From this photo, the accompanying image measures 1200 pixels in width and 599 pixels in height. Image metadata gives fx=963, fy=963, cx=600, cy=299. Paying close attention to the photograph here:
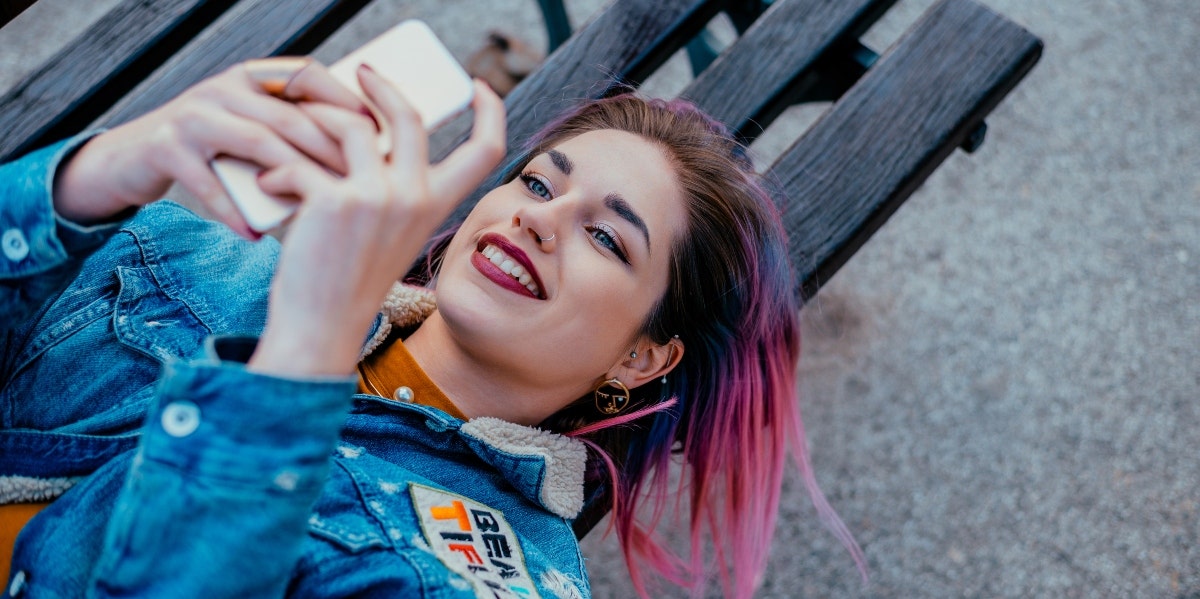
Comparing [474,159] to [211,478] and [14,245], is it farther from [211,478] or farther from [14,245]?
[14,245]

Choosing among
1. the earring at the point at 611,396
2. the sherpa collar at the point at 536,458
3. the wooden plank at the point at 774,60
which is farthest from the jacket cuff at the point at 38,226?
the wooden plank at the point at 774,60

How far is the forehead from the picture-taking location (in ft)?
5.04

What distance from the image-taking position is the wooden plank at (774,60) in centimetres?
190

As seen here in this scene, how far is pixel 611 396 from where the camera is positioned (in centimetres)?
171

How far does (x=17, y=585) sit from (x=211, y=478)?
1.55 ft

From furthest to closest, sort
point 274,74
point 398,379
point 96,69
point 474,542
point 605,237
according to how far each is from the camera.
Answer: point 96,69, point 398,379, point 605,237, point 474,542, point 274,74

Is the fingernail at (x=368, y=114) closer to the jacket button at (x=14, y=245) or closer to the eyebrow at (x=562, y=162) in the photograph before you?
the jacket button at (x=14, y=245)

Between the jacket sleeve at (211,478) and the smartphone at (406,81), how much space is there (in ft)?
0.56

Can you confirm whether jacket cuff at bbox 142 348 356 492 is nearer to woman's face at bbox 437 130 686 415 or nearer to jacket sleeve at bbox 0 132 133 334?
jacket sleeve at bbox 0 132 133 334

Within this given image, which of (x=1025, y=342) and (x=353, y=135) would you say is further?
(x=1025, y=342)

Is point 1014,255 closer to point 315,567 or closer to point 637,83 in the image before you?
point 637,83

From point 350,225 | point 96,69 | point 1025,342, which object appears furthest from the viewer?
point 1025,342

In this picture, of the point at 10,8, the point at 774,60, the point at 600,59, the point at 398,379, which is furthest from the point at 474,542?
the point at 10,8

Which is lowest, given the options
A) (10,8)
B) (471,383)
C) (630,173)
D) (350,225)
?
(471,383)
